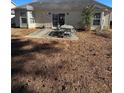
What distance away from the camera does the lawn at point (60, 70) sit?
3.95 m

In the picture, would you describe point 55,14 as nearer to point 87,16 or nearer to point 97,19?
point 87,16

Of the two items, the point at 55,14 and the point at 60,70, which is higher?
the point at 55,14

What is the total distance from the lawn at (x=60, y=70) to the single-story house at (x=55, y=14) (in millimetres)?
8525

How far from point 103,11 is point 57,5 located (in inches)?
176

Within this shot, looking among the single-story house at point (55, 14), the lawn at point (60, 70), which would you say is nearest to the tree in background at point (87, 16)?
the single-story house at point (55, 14)

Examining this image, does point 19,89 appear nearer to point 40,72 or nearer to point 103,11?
point 40,72

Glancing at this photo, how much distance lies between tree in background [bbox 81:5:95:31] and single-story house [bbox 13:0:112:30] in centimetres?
49

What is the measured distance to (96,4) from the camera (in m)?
15.1

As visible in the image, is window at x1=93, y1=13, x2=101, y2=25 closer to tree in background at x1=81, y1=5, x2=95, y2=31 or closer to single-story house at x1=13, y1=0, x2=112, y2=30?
single-story house at x1=13, y1=0, x2=112, y2=30

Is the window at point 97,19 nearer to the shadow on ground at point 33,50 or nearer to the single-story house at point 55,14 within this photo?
the single-story house at point 55,14

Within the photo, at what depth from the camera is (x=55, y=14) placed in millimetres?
15539

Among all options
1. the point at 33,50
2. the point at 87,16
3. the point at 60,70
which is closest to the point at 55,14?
the point at 87,16

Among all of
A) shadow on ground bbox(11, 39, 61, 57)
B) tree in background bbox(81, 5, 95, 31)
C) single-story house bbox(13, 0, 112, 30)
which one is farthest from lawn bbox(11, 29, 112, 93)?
single-story house bbox(13, 0, 112, 30)

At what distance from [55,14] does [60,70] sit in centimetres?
1134
